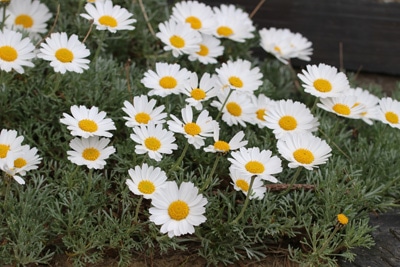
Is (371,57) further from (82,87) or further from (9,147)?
(9,147)

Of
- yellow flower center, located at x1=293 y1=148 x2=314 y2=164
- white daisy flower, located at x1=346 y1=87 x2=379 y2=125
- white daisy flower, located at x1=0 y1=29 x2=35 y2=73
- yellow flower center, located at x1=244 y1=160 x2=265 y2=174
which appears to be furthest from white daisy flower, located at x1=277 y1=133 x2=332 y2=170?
white daisy flower, located at x1=0 y1=29 x2=35 y2=73

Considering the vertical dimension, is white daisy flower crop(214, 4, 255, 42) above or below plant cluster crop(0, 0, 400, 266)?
above

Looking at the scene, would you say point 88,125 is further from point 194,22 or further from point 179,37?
point 194,22

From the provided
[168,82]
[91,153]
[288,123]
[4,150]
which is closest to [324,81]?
[288,123]

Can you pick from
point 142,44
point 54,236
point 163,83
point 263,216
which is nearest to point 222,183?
point 263,216

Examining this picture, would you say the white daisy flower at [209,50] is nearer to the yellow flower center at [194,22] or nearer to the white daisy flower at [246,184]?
the yellow flower center at [194,22]

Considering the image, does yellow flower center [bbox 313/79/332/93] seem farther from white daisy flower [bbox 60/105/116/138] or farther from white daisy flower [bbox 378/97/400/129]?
white daisy flower [bbox 60/105/116/138]
